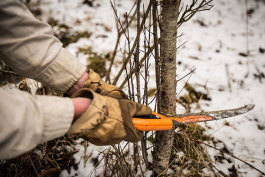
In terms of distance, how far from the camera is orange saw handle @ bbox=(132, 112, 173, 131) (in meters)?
0.95

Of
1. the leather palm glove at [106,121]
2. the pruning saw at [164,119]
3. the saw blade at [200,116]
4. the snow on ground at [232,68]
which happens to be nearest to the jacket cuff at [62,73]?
the leather palm glove at [106,121]

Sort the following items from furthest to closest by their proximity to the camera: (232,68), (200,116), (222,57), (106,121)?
1. (222,57)
2. (232,68)
3. (200,116)
4. (106,121)

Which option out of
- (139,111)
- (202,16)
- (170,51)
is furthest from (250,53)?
(139,111)

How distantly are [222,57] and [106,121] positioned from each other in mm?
2798

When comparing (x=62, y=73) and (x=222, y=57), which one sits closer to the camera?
(x=62, y=73)

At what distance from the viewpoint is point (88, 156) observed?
168 cm

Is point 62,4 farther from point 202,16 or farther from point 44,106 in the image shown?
point 44,106

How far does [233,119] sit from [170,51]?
60.7 inches

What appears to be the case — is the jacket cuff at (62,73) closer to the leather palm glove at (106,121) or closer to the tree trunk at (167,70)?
the leather palm glove at (106,121)

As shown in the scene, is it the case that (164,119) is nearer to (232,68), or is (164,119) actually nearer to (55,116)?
(55,116)

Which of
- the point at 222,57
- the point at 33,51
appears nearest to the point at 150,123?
the point at 33,51

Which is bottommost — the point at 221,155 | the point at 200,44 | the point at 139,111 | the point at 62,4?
the point at 221,155

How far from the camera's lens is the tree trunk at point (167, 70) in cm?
95

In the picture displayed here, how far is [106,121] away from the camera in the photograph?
0.89 metres
